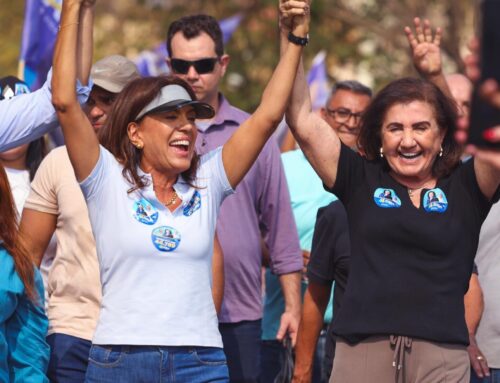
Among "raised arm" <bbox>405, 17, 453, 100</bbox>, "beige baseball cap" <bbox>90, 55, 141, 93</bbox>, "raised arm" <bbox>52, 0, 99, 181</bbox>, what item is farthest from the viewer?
"beige baseball cap" <bbox>90, 55, 141, 93</bbox>

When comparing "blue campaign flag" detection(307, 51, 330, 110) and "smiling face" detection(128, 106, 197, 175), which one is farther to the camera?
"blue campaign flag" detection(307, 51, 330, 110)

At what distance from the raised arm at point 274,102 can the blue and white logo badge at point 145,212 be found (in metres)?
0.45

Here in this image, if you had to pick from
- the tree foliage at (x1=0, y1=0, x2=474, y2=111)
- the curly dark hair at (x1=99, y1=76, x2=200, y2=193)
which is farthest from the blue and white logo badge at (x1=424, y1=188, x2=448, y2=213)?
the tree foliage at (x1=0, y1=0, x2=474, y2=111)

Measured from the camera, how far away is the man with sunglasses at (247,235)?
7023 mm

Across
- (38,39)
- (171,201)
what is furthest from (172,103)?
(38,39)

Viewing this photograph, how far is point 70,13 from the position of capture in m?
5.17

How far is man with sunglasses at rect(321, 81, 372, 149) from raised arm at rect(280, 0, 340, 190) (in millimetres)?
2863

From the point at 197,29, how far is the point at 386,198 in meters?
2.68

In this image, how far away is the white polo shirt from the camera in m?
5.20

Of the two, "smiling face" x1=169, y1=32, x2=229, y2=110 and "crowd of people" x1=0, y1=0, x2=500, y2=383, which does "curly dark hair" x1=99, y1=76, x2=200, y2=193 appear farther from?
"smiling face" x1=169, y1=32, x2=229, y2=110

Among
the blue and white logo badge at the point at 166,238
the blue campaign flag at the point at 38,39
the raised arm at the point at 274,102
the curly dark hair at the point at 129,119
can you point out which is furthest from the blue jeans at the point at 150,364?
the blue campaign flag at the point at 38,39

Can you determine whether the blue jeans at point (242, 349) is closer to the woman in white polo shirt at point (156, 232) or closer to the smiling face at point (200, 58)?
the smiling face at point (200, 58)

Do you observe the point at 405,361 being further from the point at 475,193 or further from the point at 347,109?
the point at 347,109

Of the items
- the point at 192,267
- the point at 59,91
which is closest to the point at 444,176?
the point at 192,267
